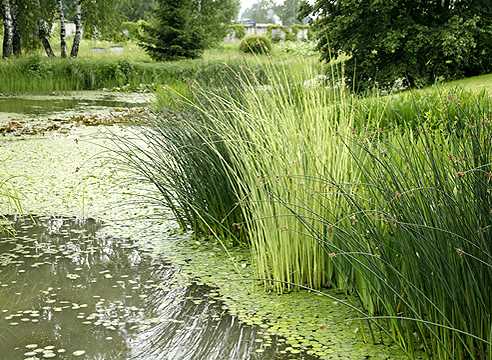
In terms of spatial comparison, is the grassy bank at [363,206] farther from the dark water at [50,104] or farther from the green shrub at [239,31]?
the green shrub at [239,31]

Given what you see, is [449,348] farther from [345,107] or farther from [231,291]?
[345,107]

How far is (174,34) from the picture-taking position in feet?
59.3

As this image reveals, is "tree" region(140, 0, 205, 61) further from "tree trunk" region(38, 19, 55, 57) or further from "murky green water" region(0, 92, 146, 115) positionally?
"murky green water" region(0, 92, 146, 115)

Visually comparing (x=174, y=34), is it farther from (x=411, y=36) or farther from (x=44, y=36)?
(x=411, y=36)

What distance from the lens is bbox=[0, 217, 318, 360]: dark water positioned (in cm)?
245

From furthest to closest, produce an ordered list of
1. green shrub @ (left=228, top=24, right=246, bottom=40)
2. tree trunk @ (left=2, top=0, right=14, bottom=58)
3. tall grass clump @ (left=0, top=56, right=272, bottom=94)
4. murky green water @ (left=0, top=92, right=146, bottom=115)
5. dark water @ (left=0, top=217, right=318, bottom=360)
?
green shrub @ (left=228, top=24, right=246, bottom=40)
tree trunk @ (left=2, top=0, right=14, bottom=58)
tall grass clump @ (left=0, top=56, right=272, bottom=94)
murky green water @ (left=0, top=92, right=146, bottom=115)
dark water @ (left=0, top=217, right=318, bottom=360)

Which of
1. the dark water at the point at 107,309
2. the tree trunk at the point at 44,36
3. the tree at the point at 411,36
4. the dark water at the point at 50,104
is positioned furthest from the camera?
the tree trunk at the point at 44,36

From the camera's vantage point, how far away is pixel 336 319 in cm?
264

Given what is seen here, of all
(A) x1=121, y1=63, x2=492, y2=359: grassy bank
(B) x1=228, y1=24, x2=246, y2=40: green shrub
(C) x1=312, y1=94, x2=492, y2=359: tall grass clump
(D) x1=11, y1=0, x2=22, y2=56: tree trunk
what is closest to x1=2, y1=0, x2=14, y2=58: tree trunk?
(D) x1=11, y1=0, x2=22, y2=56: tree trunk

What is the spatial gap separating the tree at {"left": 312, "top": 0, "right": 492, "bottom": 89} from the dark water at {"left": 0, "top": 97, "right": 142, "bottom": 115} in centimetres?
403

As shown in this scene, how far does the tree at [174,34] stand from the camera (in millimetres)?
17703

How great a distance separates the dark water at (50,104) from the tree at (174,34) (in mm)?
5519

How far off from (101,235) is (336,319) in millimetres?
1810

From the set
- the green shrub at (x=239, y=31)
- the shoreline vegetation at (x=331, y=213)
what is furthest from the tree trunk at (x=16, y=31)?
the green shrub at (x=239, y=31)
